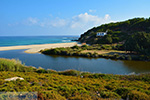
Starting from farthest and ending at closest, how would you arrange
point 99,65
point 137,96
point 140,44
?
point 140,44 → point 99,65 → point 137,96

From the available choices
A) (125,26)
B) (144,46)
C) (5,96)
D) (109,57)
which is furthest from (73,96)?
(125,26)

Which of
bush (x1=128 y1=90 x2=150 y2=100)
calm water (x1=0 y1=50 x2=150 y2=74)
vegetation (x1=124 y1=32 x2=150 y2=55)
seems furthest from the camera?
vegetation (x1=124 y1=32 x2=150 y2=55)

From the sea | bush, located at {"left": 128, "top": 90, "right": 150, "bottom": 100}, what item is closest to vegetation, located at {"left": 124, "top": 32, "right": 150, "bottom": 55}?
the sea

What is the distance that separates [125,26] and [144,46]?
177 ft

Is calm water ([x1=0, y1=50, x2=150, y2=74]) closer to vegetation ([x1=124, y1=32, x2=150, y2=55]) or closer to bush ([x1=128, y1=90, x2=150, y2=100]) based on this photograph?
vegetation ([x1=124, y1=32, x2=150, y2=55])

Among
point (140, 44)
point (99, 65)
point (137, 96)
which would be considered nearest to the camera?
Answer: point (137, 96)

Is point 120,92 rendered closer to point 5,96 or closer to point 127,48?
point 5,96

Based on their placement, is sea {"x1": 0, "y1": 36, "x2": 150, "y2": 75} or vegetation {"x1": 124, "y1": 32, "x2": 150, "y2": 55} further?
vegetation {"x1": 124, "y1": 32, "x2": 150, "y2": 55}

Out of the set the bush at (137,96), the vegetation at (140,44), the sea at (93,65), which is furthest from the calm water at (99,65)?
the bush at (137,96)

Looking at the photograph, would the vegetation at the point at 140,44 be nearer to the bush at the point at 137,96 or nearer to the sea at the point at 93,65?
the sea at the point at 93,65

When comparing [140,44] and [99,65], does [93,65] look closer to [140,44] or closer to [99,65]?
[99,65]

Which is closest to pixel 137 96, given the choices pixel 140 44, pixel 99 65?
pixel 99 65

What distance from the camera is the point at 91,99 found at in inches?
261

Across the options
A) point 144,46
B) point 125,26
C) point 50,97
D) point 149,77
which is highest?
point 125,26
